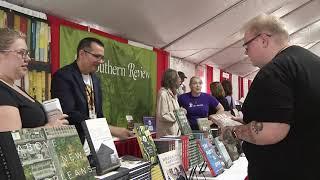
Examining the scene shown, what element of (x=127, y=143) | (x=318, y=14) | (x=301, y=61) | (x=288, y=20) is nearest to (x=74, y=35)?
(x=127, y=143)

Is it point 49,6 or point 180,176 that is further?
point 49,6

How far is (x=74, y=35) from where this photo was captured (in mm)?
2775

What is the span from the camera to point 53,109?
1.27 m

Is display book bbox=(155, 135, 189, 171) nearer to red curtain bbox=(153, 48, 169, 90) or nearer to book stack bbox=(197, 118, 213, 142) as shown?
book stack bbox=(197, 118, 213, 142)

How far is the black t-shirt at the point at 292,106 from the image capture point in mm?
1186

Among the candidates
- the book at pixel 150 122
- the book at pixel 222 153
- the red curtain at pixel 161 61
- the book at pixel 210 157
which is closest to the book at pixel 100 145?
the book at pixel 210 157

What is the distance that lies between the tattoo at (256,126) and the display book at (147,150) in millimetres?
460

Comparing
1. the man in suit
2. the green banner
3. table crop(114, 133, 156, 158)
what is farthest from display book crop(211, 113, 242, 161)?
the green banner

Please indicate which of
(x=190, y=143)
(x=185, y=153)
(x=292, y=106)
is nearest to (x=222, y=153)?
(x=190, y=143)

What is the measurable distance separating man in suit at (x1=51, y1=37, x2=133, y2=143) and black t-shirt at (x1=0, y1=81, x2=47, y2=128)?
0.38 meters

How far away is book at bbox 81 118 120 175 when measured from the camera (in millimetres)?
1146

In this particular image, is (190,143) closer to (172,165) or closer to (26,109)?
(172,165)

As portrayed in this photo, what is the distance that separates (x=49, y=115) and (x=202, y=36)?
10.1 feet

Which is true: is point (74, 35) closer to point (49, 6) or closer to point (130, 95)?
point (49, 6)
